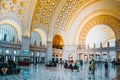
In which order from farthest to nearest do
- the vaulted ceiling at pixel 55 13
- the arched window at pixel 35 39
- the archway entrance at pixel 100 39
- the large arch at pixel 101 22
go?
the archway entrance at pixel 100 39, the large arch at pixel 101 22, the arched window at pixel 35 39, the vaulted ceiling at pixel 55 13

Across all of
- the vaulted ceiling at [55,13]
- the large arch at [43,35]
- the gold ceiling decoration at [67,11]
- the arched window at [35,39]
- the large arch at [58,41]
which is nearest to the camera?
the vaulted ceiling at [55,13]

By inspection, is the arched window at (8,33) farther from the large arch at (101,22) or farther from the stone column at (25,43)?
the large arch at (101,22)

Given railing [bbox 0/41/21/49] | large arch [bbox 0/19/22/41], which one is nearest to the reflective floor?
railing [bbox 0/41/21/49]

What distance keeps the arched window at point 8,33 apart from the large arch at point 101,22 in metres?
17.0

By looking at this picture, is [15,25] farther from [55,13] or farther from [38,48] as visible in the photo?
[55,13]

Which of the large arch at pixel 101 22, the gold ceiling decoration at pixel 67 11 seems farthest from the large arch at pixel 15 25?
the large arch at pixel 101 22

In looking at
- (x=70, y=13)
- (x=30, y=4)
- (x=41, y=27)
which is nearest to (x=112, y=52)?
(x=70, y=13)

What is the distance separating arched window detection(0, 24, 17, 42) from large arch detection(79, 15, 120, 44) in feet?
55.7

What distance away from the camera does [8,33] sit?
26.5 m

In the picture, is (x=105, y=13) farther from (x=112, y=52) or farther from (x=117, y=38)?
(x=112, y=52)

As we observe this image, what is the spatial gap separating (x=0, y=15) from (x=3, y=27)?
304cm

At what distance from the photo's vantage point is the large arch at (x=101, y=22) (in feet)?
109

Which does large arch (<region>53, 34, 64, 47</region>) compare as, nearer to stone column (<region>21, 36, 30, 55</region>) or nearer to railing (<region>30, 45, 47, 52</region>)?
railing (<region>30, 45, 47, 52</region>)

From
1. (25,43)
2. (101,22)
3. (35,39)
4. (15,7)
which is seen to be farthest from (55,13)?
(101,22)
